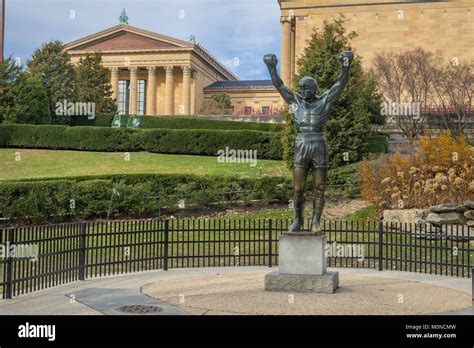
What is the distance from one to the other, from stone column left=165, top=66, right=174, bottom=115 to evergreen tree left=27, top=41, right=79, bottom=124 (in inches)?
888

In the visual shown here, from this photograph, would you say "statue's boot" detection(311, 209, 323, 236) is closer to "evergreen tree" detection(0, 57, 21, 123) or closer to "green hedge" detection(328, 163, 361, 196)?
"green hedge" detection(328, 163, 361, 196)

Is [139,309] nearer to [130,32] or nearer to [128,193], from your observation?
[128,193]

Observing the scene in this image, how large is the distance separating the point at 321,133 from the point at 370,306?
3.16 meters

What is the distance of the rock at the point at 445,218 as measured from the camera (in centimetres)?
1761

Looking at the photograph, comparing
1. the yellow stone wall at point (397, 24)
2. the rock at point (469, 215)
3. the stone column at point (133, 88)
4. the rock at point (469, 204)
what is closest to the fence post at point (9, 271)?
the rock at point (469, 215)

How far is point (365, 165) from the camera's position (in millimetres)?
21141

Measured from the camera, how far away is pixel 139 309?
327 inches

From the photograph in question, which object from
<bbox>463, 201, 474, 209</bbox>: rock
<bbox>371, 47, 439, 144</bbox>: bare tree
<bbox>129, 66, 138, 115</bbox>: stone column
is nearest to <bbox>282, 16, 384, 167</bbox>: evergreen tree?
<bbox>463, 201, 474, 209</bbox>: rock

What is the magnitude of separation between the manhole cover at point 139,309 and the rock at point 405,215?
38.1 ft

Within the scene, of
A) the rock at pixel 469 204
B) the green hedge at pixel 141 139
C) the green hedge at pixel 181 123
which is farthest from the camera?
the green hedge at pixel 181 123

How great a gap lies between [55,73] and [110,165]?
1982 cm

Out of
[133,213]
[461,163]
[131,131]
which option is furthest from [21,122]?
[461,163]

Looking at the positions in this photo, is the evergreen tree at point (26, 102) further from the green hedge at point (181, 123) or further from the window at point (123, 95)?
the window at point (123, 95)

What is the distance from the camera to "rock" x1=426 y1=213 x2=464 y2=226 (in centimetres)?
1761
